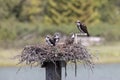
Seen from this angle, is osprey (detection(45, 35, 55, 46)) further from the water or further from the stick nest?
the water

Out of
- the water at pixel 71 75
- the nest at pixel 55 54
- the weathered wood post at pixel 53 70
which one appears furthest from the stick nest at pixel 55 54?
the water at pixel 71 75

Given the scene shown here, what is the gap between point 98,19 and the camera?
37.2m

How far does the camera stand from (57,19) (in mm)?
35906

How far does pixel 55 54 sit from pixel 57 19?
89.2ft

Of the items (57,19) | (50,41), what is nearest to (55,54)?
(50,41)

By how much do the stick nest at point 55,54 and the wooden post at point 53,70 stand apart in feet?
0.38

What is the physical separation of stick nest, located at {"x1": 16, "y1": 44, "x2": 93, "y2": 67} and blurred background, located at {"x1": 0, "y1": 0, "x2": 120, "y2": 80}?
846 inches

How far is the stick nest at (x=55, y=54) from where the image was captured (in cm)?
874

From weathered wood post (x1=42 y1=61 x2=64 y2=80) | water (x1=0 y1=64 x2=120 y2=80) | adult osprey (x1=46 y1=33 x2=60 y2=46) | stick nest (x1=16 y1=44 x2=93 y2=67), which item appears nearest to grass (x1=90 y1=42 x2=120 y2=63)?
water (x1=0 y1=64 x2=120 y2=80)

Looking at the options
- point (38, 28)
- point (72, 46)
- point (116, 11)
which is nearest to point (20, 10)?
point (38, 28)

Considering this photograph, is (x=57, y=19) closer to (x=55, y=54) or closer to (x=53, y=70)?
(x=53, y=70)

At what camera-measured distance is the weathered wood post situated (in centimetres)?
884

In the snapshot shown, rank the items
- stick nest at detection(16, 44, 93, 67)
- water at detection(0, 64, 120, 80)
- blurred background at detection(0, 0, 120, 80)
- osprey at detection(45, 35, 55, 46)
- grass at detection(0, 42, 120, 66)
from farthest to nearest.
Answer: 1. blurred background at detection(0, 0, 120, 80)
2. grass at detection(0, 42, 120, 66)
3. water at detection(0, 64, 120, 80)
4. osprey at detection(45, 35, 55, 46)
5. stick nest at detection(16, 44, 93, 67)

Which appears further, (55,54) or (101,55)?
(101,55)
